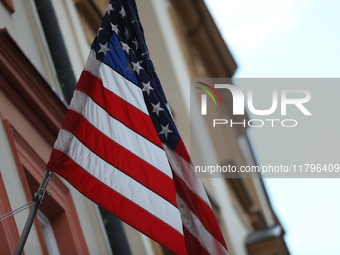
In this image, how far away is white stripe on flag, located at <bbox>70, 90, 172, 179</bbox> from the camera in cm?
377

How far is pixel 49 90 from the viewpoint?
5.82 m

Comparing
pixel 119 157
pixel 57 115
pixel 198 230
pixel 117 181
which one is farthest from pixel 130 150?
pixel 57 115

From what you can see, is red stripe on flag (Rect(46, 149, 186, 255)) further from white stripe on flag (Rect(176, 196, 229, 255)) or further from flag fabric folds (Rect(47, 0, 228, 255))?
white stripe on flag (Rect(176, 196, 229, 255))

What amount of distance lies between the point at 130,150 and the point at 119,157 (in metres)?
0.11

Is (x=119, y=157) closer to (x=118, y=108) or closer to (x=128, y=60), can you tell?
(x=118, y=108)

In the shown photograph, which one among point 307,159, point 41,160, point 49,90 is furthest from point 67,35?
point 307,159

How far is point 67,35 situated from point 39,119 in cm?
312

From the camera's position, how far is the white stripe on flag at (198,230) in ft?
13.0

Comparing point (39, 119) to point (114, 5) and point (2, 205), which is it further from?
point (114, 5)

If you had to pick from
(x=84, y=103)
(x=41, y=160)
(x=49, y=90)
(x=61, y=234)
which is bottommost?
(x=61, y=234)

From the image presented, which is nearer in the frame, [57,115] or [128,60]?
[128,60]

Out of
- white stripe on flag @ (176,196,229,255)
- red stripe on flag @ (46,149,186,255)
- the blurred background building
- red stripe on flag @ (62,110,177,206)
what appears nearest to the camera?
red stripe on flag @ (46,149,186,255)

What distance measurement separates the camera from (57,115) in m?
6.02

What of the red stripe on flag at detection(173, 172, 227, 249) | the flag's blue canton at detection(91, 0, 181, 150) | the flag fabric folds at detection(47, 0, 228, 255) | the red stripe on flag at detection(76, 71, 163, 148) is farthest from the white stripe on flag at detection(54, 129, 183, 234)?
the flag's blue canton at detection(91, 0, 181, 150)
